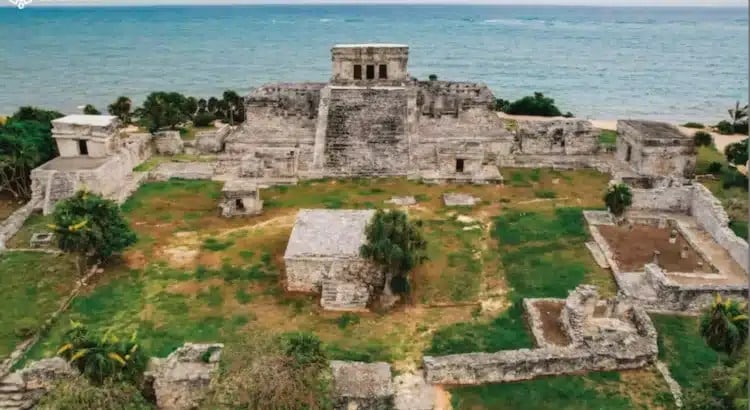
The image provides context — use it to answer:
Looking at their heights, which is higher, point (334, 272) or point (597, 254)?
point (334, 272)

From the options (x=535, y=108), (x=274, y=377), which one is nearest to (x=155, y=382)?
(x=274, y=377)

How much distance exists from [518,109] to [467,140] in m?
22.8

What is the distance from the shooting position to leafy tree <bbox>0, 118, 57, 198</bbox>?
94.0 feet

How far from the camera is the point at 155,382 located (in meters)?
14.9

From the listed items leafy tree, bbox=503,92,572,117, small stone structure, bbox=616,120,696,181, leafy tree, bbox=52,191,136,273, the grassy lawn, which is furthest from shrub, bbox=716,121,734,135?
the grassy lawn

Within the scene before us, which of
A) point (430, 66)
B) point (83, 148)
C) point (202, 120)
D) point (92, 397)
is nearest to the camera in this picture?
point (92, 397)

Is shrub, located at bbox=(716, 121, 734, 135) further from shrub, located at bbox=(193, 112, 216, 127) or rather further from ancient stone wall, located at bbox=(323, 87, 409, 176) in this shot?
shrub, located at bbox=(193, 112, 216, 127)

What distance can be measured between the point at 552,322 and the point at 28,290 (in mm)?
17587

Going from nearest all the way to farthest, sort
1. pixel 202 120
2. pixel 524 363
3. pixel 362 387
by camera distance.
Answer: pixel 362 387, pixel 524 363, pixel 202 120

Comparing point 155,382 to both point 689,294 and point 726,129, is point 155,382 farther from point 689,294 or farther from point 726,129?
point 726,129

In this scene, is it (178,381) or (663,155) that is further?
(663,155)

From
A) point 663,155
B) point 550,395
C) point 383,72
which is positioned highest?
point 383,72

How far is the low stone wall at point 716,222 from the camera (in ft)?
71.4

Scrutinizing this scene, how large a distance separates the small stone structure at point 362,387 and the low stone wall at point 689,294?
9.64 meters
